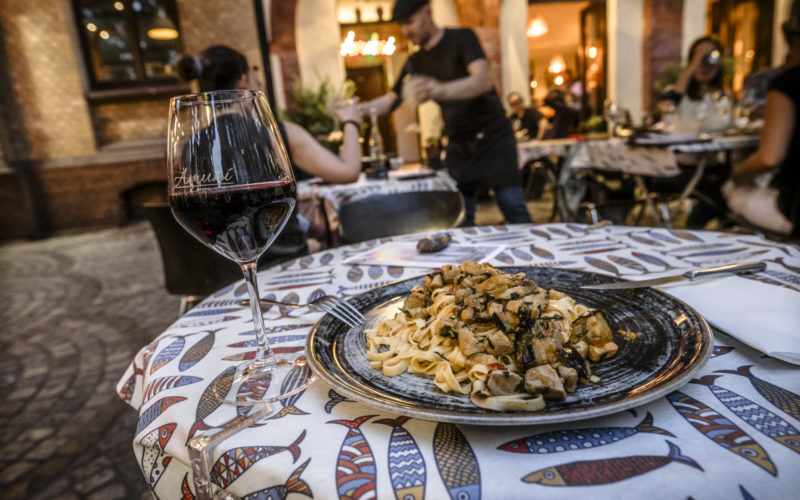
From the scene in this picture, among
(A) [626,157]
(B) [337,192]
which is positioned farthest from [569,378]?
(A) [626,157]

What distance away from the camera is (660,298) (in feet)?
2.03

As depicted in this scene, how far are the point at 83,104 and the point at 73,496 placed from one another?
8.11 meters

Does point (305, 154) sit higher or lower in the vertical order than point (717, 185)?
higher

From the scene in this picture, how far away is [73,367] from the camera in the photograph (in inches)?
120

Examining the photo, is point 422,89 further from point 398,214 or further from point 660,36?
point 660,36

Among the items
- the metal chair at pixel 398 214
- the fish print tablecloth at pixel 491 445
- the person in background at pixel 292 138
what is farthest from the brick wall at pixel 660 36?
the fish print tablecloth at pixel 491 445

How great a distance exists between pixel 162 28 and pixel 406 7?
23.9ft

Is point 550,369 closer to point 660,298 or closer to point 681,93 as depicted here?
point 660,298

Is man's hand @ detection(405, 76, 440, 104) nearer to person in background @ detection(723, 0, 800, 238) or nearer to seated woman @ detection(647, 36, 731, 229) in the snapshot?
person in background @ detection(723, 0, 800, 238)

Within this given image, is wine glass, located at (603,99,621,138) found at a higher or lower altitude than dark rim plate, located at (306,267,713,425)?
higher

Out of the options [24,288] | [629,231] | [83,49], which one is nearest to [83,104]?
[83,49]

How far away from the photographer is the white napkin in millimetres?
505

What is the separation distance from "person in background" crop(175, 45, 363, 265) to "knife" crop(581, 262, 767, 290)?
5.91ft

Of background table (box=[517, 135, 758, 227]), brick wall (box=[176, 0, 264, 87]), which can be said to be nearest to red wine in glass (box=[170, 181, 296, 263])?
background table (box=[517, 135, 758, 227])
